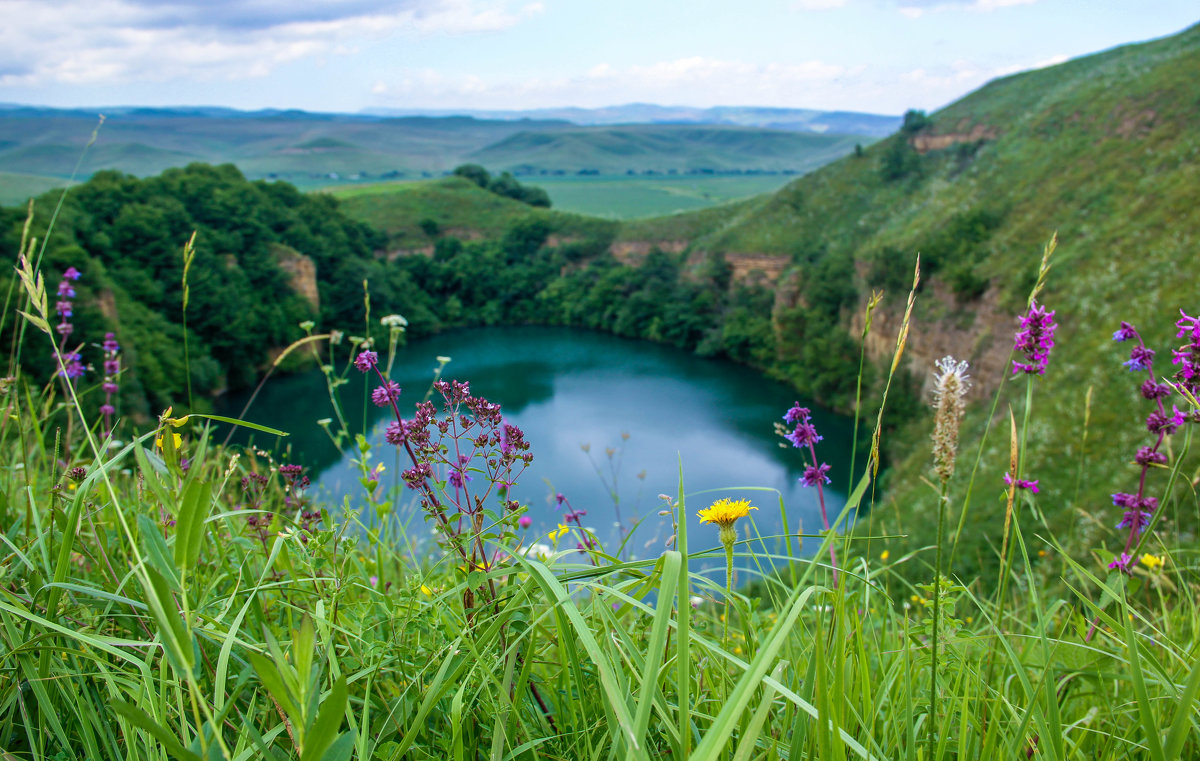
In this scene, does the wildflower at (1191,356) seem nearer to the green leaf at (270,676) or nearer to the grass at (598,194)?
the green leaf at (270,676)

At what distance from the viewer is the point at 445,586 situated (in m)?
1.71

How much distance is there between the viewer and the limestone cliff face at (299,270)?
136 feet

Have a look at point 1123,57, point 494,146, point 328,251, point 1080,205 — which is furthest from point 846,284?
point 494,146

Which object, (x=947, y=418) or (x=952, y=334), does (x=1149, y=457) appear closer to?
(x=947, y=418)

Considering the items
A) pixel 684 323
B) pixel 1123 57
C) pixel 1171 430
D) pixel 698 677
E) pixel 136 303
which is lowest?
pixel 684 323

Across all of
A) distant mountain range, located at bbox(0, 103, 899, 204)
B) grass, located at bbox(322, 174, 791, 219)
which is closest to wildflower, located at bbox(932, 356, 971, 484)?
grass, located at bbox(322, 174, 791, 219)

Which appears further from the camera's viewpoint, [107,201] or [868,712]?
[107,201]

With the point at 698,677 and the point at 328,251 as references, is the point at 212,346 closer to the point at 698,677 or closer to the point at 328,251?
the point at 328,251

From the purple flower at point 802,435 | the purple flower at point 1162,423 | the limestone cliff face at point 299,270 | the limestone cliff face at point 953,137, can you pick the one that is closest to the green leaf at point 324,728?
the purple flower at point 802,435

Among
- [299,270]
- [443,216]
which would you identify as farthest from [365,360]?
[443,216]

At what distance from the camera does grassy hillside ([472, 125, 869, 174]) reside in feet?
547

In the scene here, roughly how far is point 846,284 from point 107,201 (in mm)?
37206

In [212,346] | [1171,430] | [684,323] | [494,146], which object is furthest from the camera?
[494,146]

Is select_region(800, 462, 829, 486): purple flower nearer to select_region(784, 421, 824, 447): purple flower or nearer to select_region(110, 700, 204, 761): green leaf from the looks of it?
select_region(784, 421, 824, 447): purple flower
